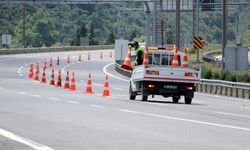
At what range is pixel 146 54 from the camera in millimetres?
31531

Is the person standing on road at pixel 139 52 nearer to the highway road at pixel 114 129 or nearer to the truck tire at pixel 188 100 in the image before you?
the truck tire at pixel 188 100

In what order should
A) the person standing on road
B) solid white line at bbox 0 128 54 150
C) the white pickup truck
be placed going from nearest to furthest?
solid white line at bbox 0 128 54 150 < the white pickup truck < the person standing on road

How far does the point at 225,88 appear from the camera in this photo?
141 ft

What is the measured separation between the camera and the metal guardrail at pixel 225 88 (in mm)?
40344

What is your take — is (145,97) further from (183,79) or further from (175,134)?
(175,134)

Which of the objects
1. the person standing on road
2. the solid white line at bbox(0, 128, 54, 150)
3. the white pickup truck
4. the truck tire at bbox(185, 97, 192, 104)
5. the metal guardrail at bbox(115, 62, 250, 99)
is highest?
the person standing on road

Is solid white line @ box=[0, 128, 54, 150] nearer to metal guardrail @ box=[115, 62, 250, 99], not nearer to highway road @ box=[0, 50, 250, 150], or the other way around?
highway road @ box=[0, 50, 250, 150]

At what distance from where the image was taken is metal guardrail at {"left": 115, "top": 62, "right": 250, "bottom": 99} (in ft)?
132

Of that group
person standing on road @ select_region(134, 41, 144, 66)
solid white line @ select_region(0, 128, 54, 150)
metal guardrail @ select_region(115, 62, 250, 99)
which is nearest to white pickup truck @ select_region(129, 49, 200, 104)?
person standing on road @ select_region(134, 41, 144, 66)

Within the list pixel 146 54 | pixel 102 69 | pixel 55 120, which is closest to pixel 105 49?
pixel 102 69

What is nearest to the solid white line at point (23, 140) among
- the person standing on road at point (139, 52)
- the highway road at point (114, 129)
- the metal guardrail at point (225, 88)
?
the highway road at point (114, 129)

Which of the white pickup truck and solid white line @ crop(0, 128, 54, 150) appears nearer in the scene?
solid white line @ crop(0, 128, 54, 150)

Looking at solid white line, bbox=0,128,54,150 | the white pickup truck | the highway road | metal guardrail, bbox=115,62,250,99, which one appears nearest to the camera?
solid white line, bbox=0,128,54,150

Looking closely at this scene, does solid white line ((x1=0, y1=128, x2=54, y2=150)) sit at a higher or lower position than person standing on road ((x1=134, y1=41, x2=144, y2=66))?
lower
